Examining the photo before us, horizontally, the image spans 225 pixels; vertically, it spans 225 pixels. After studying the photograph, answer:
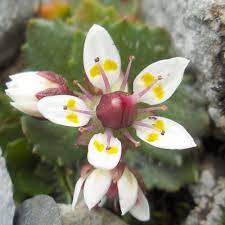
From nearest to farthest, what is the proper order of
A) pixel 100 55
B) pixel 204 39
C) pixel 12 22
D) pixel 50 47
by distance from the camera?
pixel 100 55, pixel 204 39, pixel 50 47, pixel 12 22

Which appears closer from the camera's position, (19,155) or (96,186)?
(96,186)

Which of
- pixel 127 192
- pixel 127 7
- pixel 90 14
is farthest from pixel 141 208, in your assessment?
pixel 127 7

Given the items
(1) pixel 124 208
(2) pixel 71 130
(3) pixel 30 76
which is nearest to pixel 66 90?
(3) pixel 30 76

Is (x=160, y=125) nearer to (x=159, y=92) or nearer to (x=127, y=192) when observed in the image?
(x=159, y=92)

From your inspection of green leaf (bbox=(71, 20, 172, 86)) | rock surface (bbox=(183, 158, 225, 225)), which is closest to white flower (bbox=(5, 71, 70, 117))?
green leaf (bbox=(71, 20, 172, 86))

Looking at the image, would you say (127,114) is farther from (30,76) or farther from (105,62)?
(30,76)

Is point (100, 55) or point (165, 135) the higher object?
point (100, 55)
